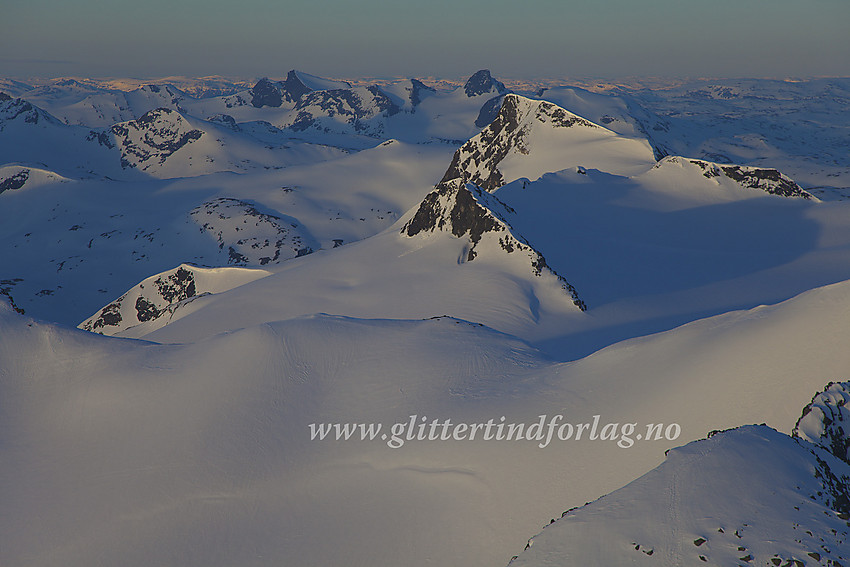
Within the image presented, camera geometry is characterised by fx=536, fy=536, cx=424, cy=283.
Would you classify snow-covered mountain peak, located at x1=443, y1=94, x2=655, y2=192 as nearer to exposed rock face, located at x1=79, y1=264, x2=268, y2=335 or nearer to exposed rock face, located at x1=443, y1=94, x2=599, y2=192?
Answer: exposed rock face, located at x1=443, y1=94, x2=599, y2=192

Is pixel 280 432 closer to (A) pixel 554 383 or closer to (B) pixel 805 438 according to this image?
(A) pixel 554 383

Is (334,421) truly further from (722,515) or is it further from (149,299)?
(149,299)

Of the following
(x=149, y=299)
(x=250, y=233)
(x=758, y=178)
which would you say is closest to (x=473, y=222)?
(x=758, y=178)

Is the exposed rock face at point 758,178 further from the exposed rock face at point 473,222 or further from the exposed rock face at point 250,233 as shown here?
the exposed rock face at point 250,233

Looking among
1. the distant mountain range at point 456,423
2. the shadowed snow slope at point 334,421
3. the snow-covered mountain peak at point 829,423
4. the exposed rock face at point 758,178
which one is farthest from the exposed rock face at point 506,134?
the snow-covered mountain peak at point 829,423

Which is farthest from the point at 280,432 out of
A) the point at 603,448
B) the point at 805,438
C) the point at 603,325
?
the point at 603,325
